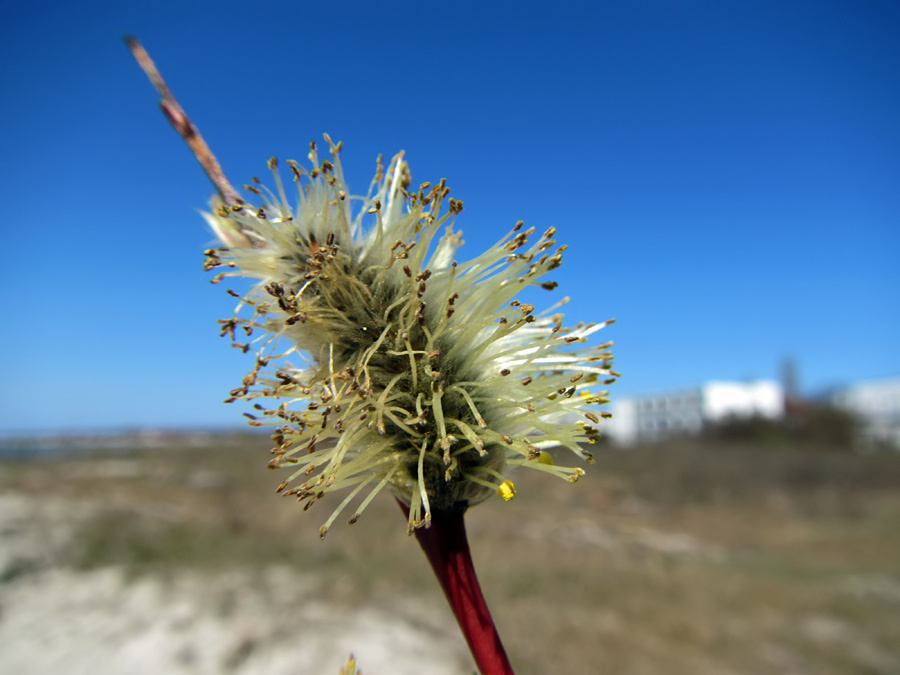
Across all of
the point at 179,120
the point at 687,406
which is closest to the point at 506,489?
the point at 179,120

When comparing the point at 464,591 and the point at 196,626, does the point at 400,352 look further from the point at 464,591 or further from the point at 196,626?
the point at 196,626

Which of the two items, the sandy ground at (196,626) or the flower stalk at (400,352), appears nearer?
the flower stalk at (400,352)

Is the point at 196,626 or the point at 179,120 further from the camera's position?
the point at 196,626

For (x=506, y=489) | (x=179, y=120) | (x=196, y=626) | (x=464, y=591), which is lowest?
(x=196, y=626)

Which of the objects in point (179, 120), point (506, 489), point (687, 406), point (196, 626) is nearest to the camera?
point (179, 120)

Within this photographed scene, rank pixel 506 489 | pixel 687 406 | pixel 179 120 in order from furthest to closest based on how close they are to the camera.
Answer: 1. pixel 687 406
2. pixel 506 489
3. pixel 179 120

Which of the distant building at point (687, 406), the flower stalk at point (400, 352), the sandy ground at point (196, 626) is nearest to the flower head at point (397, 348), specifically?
the flower stalk at point (400, 352)

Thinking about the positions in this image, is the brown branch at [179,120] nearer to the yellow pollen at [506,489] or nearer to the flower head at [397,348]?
the flower head at [397,348]

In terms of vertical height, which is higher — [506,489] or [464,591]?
[506,489]
